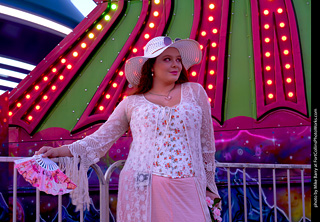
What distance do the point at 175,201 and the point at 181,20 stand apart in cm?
321

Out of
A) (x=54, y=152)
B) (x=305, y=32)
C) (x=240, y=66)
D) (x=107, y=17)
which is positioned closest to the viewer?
(x=54, y=152)

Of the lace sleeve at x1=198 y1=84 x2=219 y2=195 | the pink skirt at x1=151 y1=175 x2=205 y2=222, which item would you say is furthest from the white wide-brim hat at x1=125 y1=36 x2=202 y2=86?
the pink skirt at x1=151 y1=175 x2=205 y2=222

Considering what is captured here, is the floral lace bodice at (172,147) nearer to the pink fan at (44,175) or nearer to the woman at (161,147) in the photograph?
the woman at (161,147)

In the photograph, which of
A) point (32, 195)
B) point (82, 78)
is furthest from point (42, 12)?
point (32, 195)

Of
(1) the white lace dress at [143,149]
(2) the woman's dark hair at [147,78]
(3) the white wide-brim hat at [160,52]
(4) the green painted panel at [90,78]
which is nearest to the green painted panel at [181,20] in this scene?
(4) the green painted panel at [90,78]

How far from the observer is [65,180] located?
2240 millimetres

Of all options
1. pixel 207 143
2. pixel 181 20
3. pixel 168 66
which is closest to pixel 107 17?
pixel 181 20

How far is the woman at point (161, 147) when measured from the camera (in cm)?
212

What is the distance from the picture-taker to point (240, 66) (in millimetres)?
4602

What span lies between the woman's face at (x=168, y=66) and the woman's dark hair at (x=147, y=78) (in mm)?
67

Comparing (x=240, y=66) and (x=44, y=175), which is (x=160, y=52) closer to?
(x=44, y=175)

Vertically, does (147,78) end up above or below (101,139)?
above
